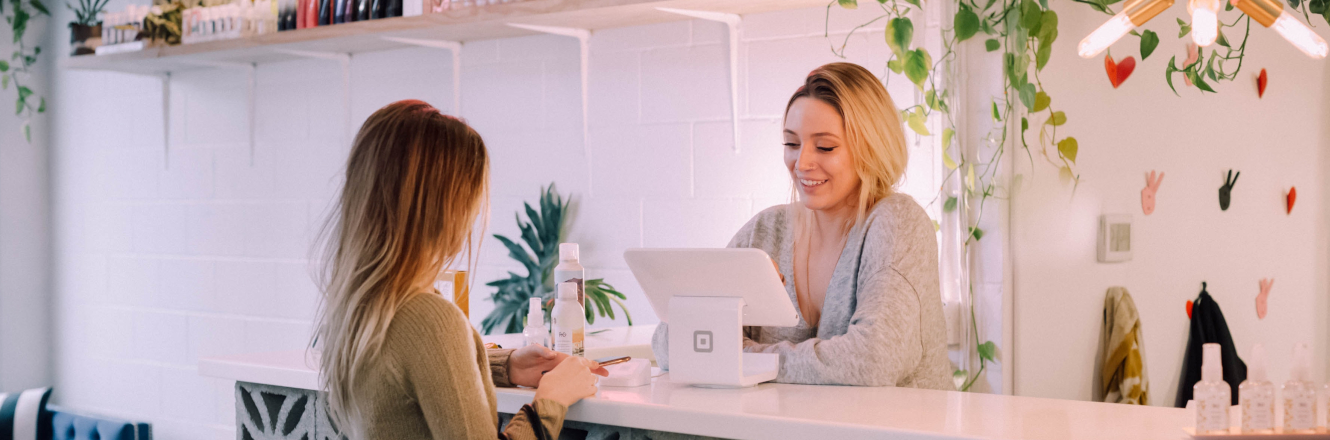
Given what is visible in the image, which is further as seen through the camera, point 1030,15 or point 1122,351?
point 1122,351

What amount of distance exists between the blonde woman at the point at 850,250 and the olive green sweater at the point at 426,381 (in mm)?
569

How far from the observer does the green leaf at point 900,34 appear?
2.14 m

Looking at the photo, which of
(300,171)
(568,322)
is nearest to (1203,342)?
(568,322)

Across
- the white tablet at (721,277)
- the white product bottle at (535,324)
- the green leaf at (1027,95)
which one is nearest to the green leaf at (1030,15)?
the green leaf at (1027,95)

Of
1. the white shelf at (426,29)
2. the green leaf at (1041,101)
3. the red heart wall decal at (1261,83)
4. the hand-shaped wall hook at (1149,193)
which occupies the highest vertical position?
the white shelf at (426,29)

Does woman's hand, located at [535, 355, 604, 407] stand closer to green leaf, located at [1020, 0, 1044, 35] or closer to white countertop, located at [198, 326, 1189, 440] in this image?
white countertop, located at [198, 326, 1189, 440]

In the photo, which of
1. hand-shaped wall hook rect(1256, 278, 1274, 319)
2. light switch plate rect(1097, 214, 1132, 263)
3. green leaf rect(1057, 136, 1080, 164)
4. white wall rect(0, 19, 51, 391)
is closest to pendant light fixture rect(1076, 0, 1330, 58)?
green leaf rect(1057, 136, 1080, 164)

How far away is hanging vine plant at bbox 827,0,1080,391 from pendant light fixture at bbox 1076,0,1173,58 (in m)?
0.45

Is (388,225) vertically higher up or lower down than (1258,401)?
higher up

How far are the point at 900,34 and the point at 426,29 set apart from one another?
1.33m

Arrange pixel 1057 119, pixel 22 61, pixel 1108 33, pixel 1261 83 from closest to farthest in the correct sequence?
1. pixel 1108 33
2. pixel 1057 119
3. pixel 1261 83
4. pixel 22 61

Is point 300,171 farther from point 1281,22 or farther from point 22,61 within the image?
point 1281,22

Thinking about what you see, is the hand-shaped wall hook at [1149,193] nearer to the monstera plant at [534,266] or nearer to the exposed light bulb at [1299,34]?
the exposed light bulb at [1299,34]

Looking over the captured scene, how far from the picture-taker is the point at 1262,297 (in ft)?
9.20
